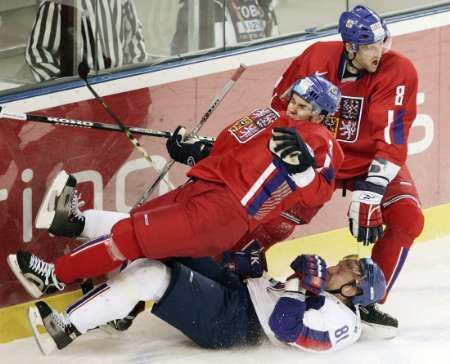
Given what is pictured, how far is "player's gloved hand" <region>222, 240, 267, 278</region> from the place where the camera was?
3.91m

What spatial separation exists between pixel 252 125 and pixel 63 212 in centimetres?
67

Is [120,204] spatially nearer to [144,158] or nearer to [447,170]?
[144,158]

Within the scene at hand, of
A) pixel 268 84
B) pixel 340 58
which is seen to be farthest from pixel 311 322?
pixel 268 84

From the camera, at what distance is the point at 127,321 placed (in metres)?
3.83

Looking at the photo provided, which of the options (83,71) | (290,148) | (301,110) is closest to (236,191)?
(290,148)

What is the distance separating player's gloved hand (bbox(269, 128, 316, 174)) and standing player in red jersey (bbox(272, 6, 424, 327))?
19.5 inches

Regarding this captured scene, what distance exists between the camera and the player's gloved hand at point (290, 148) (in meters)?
3.42

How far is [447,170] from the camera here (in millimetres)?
5164

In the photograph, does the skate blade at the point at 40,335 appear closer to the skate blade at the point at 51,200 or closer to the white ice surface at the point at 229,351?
the white ice surface at the point at 229,351

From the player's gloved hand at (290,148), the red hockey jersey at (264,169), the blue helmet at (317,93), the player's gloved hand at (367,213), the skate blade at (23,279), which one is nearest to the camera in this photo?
the player's gloved hand at (290,148)

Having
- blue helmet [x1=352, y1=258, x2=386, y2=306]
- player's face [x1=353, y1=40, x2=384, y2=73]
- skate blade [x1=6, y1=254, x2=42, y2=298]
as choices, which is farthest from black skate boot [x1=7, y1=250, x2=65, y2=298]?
player's face [x1=353, y1=40, x2=384, y2=73]

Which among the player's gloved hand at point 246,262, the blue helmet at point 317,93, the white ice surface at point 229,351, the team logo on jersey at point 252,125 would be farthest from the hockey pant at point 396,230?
the team logo on jersey at point 252,125

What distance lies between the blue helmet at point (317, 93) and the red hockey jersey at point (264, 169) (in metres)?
0.07

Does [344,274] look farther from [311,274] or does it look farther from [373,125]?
[373,125]
